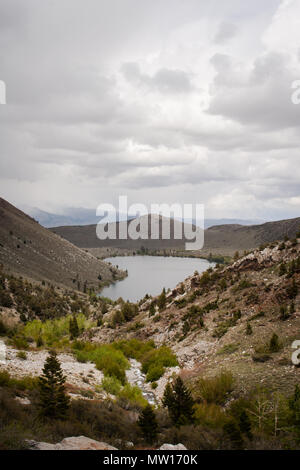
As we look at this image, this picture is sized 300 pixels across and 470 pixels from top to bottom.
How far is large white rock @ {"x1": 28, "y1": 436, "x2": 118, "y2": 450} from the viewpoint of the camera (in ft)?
23.2

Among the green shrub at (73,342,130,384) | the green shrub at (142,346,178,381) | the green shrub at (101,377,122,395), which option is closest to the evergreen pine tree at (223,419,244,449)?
the green shrub at (101,377,122,395)

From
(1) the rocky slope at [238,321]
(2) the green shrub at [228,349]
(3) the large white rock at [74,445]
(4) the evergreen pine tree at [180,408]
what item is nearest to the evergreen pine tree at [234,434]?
(4) the evergreen pine tree at [180,408]

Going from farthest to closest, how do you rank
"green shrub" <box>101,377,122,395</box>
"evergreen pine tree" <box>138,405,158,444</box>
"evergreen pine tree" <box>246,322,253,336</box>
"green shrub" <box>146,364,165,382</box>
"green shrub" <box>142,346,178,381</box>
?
"green shrub" <box>142,346,178,381</box> < "green shrub" <box>146,364,165,382</box> < "evergreen pine tree" <box>246,322,253,336</box> < "green shrub" <box>101,377,122,395</box> < "evergreen pine tree" <box>138,405,158,444</box>

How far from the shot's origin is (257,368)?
14.1 meters

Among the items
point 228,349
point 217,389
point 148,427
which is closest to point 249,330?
point 228,349

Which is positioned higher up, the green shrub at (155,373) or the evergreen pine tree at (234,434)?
the evergreen pine tree at (234,434)

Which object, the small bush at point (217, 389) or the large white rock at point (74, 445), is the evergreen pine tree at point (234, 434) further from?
the small bush at point (217, 389)

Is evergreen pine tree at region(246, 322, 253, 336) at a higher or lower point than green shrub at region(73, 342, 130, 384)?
higher

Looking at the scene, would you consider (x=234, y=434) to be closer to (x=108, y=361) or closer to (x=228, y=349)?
(x=228, y=349)

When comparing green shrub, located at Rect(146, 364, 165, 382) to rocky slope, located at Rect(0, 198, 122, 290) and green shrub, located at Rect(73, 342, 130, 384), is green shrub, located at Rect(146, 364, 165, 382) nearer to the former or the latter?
green shrub, located at Rect(73, 342, 130, 384)

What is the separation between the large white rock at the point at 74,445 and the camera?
708 cm

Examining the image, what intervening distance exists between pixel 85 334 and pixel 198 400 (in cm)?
2278
